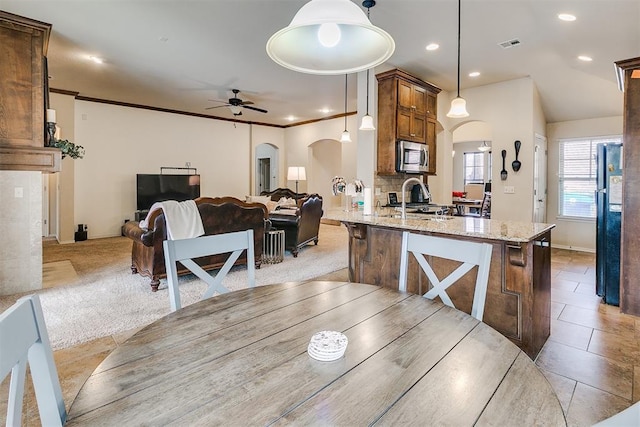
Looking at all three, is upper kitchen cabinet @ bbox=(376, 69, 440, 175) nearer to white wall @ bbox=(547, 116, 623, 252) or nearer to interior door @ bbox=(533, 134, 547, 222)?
interior door @ bbox=(533, 134, 547, 222)

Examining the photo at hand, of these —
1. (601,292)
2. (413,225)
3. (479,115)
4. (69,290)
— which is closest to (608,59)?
(479,115)

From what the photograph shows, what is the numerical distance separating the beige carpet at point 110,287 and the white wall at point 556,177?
4.15 metres

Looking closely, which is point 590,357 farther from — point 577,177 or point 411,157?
point 577,177

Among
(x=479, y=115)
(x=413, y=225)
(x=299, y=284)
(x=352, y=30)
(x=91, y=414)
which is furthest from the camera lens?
(x=479, y=115)

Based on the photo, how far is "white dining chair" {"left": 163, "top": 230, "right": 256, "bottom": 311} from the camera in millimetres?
1591

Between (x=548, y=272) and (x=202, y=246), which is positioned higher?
(x=202, y=246)

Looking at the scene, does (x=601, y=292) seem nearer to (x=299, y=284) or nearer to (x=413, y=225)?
(x=413, y=225)

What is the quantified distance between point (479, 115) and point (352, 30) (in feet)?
17.9

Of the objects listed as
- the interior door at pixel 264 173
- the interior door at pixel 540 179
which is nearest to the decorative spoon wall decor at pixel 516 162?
the interior door at pixel 540 179

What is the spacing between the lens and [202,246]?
69.3 inches

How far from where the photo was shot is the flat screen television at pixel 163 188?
24.7ft

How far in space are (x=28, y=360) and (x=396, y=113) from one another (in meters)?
4.76

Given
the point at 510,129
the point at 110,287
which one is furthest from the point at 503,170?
the point at 110,287

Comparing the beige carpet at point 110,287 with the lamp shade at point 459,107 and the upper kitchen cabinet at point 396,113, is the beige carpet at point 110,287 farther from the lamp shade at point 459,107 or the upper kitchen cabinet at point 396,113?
the lamp shade at point 459,107
